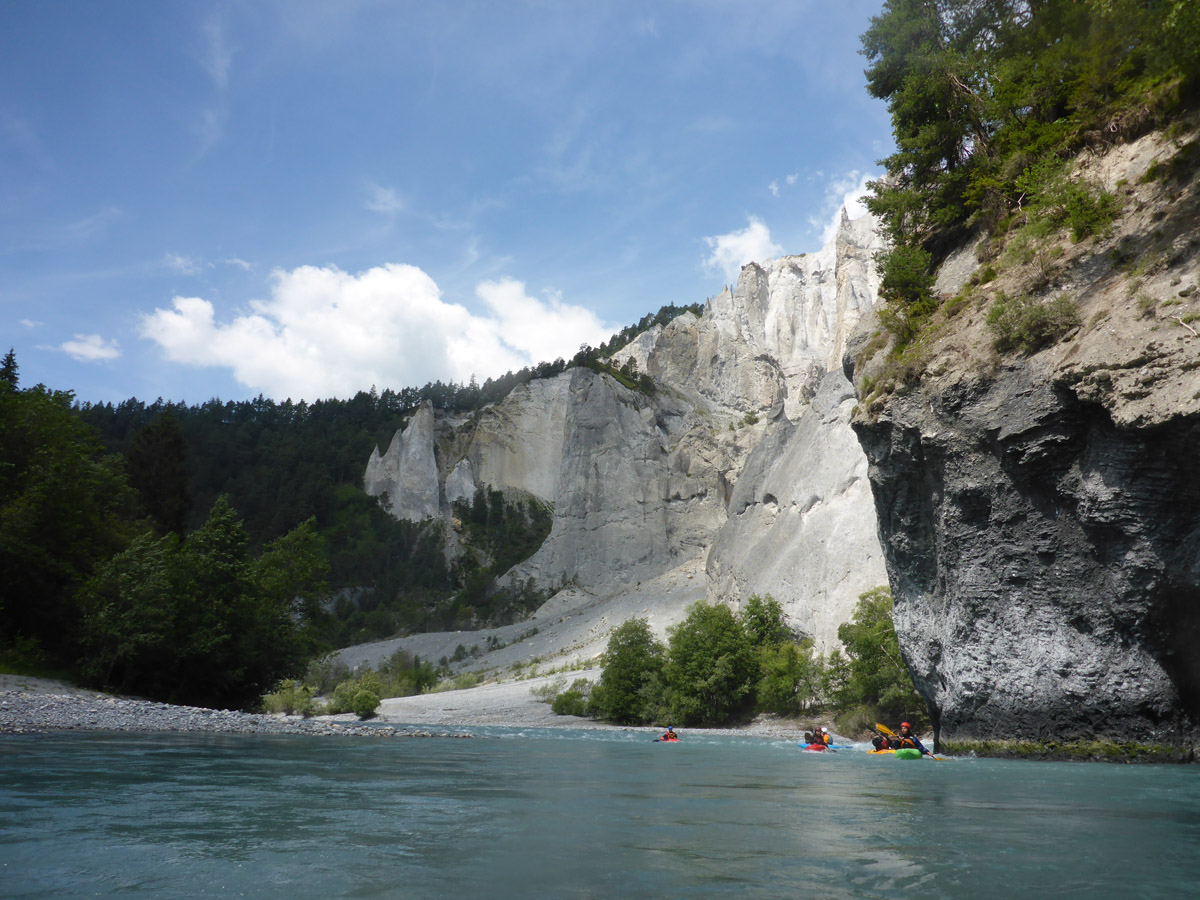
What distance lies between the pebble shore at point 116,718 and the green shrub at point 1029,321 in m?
23.4

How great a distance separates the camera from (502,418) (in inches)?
4550

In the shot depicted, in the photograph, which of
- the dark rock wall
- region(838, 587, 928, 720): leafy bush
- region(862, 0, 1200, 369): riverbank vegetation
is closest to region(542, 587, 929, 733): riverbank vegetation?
region(838, 587, 928, 720): leafy bush

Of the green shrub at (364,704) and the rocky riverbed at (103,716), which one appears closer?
the rocky riverbed at (103,716)

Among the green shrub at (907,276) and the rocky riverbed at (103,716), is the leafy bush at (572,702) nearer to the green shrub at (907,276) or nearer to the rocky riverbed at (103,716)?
the rocky riverbed at (103,716)

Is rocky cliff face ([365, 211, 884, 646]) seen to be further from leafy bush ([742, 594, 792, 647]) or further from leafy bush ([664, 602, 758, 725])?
leafy bush ([664, 602, 758, 725])

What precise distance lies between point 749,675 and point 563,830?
35.8 meters

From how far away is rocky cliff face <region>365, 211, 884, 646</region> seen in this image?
70000mm

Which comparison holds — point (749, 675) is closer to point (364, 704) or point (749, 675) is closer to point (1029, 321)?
point (364, 704)

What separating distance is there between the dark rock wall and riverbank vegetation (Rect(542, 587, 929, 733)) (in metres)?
13.0

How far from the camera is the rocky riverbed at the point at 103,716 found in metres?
19.4

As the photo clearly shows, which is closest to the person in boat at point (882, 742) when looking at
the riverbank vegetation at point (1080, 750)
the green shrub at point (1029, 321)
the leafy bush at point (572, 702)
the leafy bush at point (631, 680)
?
the riverbank vegetation at point (1080, 750)

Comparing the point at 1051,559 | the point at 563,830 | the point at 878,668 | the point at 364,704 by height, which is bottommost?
→ the point at 364,704

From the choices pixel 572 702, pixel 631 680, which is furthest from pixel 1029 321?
pixel 572 702

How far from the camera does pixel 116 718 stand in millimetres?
20844
